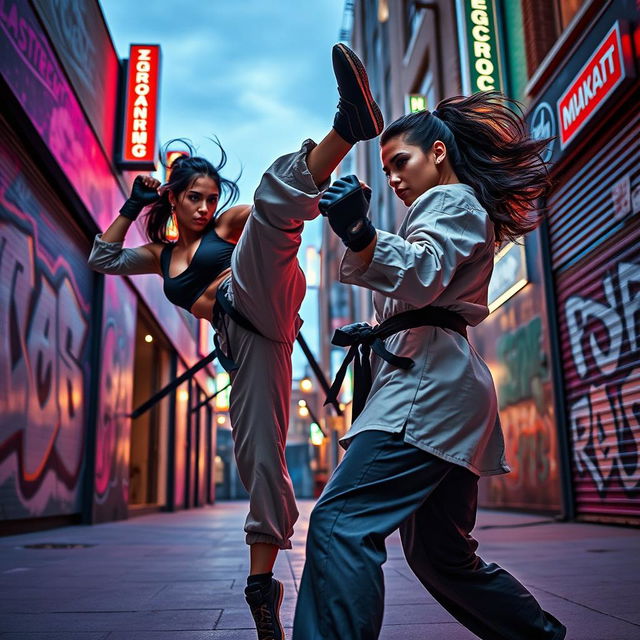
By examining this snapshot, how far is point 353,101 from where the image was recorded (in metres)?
1.72

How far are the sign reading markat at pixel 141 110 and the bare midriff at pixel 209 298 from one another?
25.7ft

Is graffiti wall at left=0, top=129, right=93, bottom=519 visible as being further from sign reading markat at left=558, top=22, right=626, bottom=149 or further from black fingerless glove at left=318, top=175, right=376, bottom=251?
sign reading markat at left=558, top=22, right=626, bottom=149

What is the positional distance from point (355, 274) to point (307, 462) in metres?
40.3

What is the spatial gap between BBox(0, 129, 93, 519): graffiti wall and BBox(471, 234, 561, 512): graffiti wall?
5.84 metres

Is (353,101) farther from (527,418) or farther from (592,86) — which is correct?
(527,418)

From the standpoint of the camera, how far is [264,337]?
247 centimetres

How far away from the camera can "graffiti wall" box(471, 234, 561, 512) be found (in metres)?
9.75

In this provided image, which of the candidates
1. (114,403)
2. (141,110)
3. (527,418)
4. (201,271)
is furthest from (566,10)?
(201,271)

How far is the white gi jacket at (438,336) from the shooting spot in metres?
1.57

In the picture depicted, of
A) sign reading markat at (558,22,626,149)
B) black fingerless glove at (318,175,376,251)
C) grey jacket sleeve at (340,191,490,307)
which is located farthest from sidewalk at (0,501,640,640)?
sign reading markat at (558,22,626,149)

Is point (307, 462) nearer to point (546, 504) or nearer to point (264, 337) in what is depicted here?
point (546, 504)

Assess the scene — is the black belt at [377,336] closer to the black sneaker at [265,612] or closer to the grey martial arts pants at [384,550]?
the grey martial arts pants at [384,550]

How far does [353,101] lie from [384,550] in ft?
3.38

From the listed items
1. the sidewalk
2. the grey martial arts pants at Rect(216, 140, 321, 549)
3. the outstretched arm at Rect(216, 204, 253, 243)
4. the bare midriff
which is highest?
the outstretched arm at Rect(216, 204, 253, 243)
